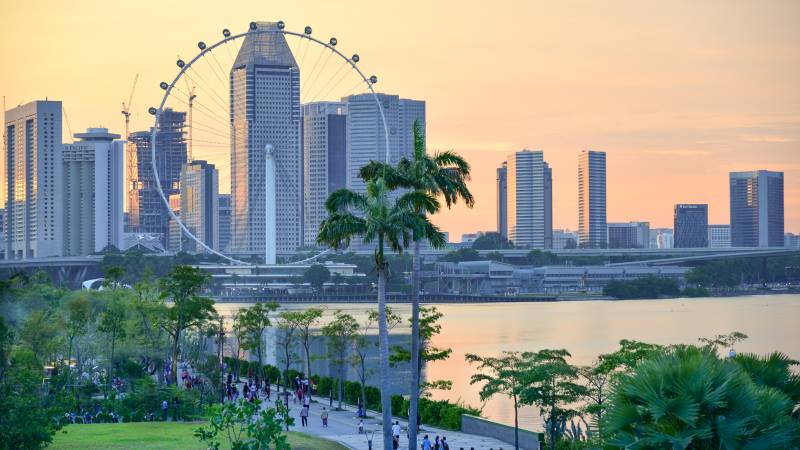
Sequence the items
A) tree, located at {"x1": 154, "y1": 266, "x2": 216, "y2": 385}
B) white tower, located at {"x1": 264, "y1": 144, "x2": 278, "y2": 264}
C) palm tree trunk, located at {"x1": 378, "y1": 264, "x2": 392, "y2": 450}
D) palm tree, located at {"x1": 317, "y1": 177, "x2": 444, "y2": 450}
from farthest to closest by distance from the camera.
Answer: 1. white tower, located at {"x1": 264, "y1": 144, "x2": 278, "y2": 264}
2. tree, located at {"x1": 154, "y1": 266, "x2": 216, "y2": 385}
3. palm tree trunk, located at {"x1": 378, "y1": 264, "x2": 392, "y2": 450}
4. palm tree, located at {"x1": 317, "y1": 177, "x2": 444, "y2": 450}

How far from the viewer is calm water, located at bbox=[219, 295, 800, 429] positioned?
225ft

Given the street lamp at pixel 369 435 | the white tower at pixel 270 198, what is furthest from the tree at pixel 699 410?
the white tower at pixel 270 198

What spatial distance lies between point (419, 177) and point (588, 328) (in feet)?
252

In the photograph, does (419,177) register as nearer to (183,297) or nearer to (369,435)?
(369,435)

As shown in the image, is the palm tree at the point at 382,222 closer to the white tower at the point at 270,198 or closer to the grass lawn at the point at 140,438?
the grass lawn at the point at 140,438

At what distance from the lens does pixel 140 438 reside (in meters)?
30.5

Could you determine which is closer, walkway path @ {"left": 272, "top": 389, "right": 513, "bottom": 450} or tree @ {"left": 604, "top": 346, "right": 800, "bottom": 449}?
tree @ {"left": 604, "top": 346, "right": 800, "bottom": 449}

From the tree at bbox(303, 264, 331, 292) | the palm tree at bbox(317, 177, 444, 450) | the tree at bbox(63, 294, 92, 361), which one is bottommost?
the tree at bbox(303, 264, 331, 292)

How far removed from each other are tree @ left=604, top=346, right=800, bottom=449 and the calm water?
102 feet

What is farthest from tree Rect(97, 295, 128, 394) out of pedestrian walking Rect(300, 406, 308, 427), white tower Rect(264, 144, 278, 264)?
white tower Rect(264, 144, 278, 264)

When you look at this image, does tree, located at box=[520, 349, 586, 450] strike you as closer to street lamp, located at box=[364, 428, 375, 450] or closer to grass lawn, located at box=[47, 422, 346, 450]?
street lamp, located at box=[364, 428, 375, 450]

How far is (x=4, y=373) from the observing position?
31984 mm

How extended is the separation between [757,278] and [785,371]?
194023 mm

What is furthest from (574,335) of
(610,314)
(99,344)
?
(99,344)
